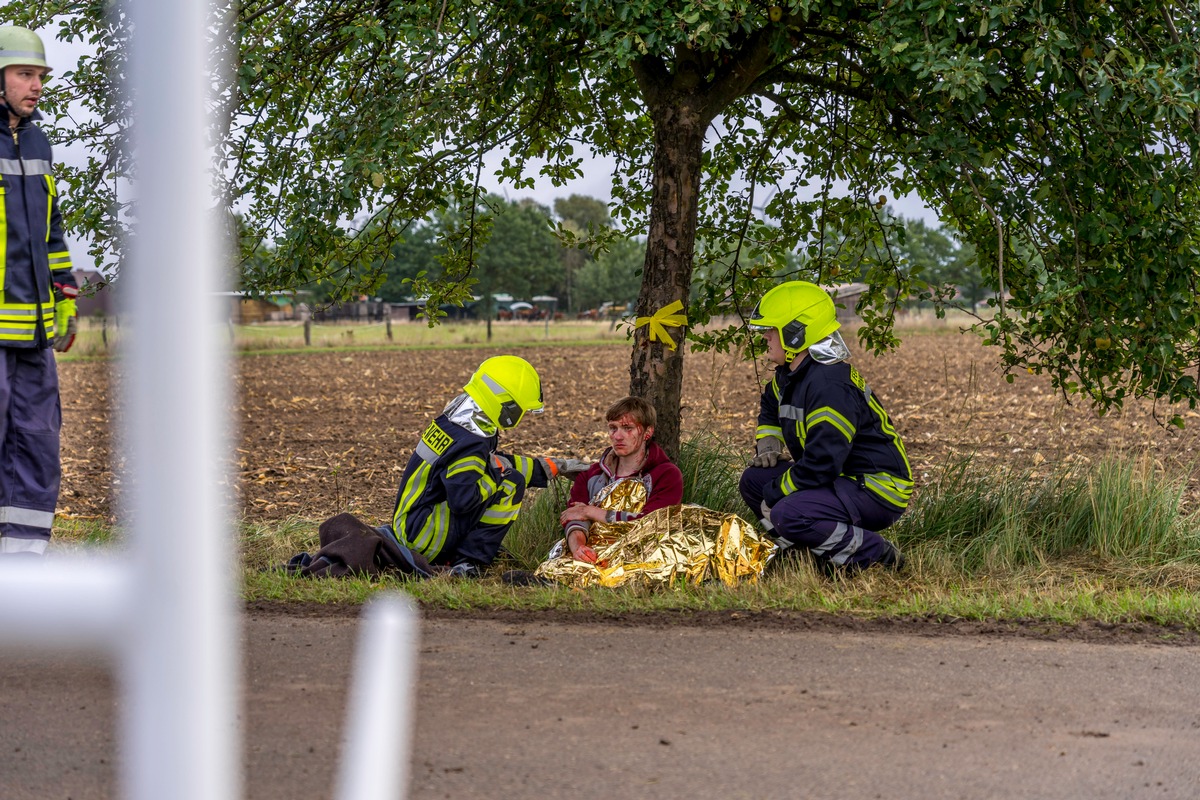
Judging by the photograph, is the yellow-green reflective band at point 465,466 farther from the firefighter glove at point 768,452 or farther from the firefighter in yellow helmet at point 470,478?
the firefighter glove at point 768,452

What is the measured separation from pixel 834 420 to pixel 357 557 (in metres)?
2.48

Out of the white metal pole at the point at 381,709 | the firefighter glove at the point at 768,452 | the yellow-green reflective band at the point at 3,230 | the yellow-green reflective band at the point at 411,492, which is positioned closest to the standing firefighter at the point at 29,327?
the yellow-green reflective band at the point at 3,230

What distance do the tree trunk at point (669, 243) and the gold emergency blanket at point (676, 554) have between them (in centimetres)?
123

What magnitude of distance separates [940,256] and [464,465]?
344ft

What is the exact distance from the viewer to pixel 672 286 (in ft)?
23.6

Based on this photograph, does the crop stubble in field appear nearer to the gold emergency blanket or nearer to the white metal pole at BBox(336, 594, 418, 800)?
the white metal pole at BBox(336, 594, 418, 800)

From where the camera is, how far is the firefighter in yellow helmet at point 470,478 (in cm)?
613

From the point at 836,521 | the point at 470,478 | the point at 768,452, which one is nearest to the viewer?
the point at 836,521

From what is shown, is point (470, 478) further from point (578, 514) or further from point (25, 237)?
point (25, 237)

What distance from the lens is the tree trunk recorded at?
713cm

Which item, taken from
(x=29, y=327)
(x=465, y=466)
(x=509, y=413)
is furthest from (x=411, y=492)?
(x=29, y=327)

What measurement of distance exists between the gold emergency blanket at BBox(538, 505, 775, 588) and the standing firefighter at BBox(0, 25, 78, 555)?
7.80 feet

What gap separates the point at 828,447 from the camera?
5938 mm

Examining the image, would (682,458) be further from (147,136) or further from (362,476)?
(147,136)
